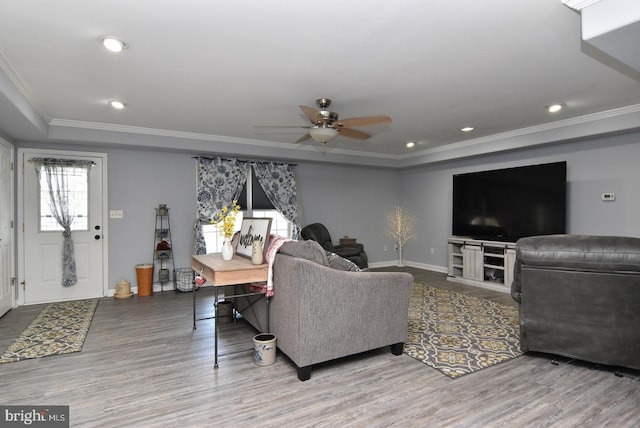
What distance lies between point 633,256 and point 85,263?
636 cm

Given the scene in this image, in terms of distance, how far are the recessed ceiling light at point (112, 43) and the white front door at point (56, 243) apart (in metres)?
3.19

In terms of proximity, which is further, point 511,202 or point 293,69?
point 511,202

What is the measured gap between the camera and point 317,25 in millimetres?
2418

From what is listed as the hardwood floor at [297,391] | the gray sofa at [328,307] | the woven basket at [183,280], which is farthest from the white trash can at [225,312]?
the woven basket at [183,280]

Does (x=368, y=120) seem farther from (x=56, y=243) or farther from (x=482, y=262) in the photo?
(x=56, y=243)

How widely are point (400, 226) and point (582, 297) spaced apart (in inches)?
200

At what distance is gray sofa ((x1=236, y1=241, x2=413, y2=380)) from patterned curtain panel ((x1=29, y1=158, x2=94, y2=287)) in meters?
3.66

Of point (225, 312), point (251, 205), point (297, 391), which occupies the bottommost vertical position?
point (297, 391)

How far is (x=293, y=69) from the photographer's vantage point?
3.12 m

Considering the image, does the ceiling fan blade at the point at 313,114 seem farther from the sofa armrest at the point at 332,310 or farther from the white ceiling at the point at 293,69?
the sofa armrest at the point at 332,310

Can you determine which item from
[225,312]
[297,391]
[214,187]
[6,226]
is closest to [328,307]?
[297,391]

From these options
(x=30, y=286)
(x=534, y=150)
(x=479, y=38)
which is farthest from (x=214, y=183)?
(x=534, y=150)

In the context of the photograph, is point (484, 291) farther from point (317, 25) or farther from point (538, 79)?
point (317, 25)

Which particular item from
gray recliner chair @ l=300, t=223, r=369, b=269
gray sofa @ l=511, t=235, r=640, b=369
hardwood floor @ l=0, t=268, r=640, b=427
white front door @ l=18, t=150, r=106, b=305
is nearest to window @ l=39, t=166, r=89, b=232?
white front door @ l=18, t=150, r=106, b=305
